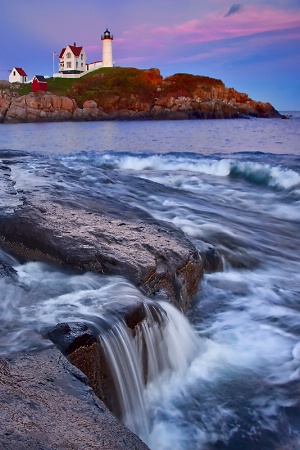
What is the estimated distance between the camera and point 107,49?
10369 cm

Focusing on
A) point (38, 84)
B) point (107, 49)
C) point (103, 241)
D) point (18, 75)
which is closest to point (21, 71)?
point (18, 75)

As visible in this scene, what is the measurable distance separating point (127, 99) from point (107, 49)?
76.8 feet

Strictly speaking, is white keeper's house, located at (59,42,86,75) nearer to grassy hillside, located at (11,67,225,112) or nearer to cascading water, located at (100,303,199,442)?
grassy hillside, located at (11,67,225,112)

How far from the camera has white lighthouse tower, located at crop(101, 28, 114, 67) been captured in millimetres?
99875

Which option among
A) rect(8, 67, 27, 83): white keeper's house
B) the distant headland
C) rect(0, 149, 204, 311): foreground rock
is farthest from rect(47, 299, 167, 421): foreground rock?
rect(8, 67, 27, 83): white keeper's house

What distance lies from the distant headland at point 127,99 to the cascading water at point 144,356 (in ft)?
229

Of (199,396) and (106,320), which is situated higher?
(106,320)

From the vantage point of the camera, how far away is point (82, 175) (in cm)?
1198

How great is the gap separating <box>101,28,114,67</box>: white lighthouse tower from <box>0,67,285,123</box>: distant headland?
3.47m

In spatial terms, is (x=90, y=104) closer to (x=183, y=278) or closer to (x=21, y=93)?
(x=21, y=93)

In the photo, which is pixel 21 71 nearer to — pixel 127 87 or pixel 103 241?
pixel 127 87

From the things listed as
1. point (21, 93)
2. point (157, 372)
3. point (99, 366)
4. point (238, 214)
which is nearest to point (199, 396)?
point (157, 372)

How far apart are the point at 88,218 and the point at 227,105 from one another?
86764 mm

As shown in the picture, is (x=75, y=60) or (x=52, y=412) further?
(x=75, y=60)
